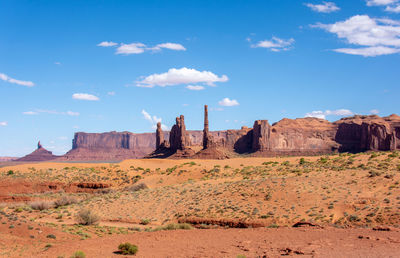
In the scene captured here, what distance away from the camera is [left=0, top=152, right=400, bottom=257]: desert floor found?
15.7 metres

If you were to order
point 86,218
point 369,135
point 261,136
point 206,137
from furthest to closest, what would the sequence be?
point 261,136, point 369,135, point 206,137, point 86,218

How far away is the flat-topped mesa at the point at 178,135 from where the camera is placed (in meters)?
109

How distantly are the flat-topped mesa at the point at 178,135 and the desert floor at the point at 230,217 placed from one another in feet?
209

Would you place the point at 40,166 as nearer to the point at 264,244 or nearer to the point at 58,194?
the point at 58,194

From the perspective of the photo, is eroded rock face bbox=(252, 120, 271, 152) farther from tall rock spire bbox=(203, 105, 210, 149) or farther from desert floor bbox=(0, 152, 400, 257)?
desert floor bbox=(0, 152, 400, 257)

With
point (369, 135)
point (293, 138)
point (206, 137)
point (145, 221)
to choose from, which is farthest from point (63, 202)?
point (293, 138)

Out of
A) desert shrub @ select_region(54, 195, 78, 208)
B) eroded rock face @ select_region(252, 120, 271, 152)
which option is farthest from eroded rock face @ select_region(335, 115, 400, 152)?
desert shrub @ select_region(54, 195, 78, 208)

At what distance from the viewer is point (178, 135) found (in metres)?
110

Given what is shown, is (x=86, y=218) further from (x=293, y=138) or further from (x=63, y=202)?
(x=293, y=138)

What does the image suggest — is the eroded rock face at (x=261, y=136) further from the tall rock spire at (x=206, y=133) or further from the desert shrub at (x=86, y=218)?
the desert shrub at (x=86, y=218)

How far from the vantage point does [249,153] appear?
13700 centimetres

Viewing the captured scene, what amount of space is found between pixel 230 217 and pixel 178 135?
283 feet

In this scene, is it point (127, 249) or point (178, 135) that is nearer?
point (127, 249)

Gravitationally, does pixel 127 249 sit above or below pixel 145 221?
above
